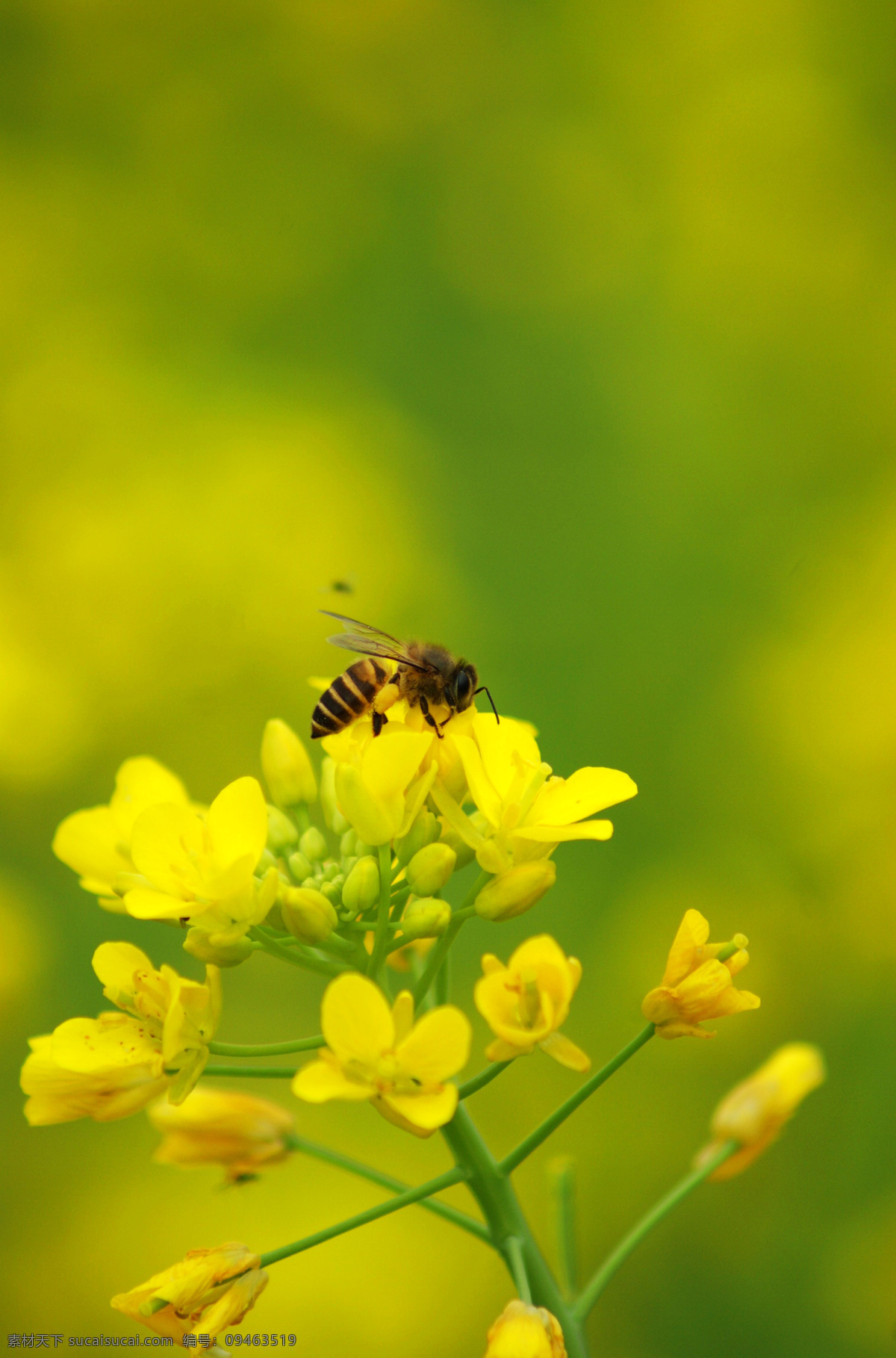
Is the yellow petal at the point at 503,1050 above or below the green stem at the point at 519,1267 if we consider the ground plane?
above

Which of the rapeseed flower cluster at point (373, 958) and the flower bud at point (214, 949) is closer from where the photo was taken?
the rapeseed flower cluster at point (373, 958)

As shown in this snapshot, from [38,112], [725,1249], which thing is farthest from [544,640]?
[38,112]

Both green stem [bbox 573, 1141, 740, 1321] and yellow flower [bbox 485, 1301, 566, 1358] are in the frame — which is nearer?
yellow flower [bbox 485, 1301, 566, 1358]

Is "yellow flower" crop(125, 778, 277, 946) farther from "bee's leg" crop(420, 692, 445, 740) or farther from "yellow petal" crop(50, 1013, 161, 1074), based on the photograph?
"bee's leg" crop(420, 692, 445, 740)

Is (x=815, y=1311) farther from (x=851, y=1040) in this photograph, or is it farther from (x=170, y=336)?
(x=170, y=336)

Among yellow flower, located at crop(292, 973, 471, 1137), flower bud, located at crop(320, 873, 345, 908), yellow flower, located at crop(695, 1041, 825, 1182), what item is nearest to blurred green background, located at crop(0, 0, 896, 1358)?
yellow flower, located at crop(695, 1041, 825, 1182)

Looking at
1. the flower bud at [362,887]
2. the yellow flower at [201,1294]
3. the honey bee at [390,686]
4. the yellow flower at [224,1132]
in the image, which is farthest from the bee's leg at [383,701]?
the yellow flower at [201,1294]

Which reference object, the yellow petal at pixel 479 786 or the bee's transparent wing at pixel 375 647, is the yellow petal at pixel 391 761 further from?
the bee's transparent wing at pixel 375 647
